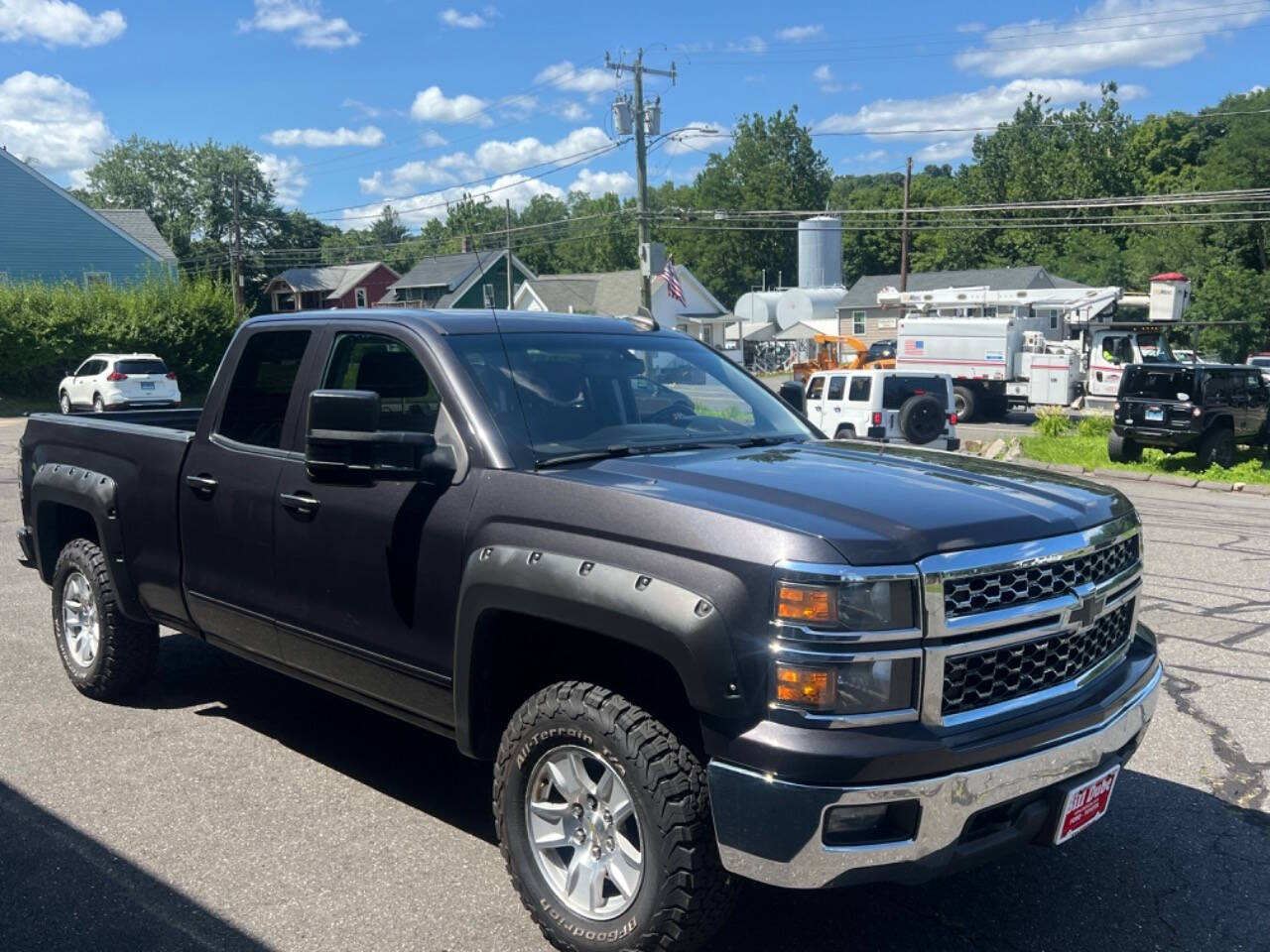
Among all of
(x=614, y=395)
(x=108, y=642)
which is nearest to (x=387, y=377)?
(x=614, y=395)

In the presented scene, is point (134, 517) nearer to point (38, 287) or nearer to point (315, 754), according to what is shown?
point (315, 754)

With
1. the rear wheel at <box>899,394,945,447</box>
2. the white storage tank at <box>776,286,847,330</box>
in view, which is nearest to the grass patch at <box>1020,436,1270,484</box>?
the rear wheel at <box>899,394,945,447</box>

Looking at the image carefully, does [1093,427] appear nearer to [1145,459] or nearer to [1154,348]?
[1145,459]

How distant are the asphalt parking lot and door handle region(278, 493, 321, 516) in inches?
48.7

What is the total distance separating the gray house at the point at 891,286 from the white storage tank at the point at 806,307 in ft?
6.88

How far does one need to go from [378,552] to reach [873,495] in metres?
1.73

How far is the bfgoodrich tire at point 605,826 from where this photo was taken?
3076 millimetres

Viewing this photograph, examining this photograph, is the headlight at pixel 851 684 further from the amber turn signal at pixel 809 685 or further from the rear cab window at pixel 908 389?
the rear cab window at pixel 908 389

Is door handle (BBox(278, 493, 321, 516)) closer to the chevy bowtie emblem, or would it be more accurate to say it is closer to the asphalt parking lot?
the asphalt parking lot

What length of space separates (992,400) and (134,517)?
2889 centimetres


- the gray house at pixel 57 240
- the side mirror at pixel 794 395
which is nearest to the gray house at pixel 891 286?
the gray house at pixel 57 240

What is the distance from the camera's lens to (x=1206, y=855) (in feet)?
13.7

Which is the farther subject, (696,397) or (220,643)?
(220,643)

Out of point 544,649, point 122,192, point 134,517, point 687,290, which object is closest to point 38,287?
point 134,517
